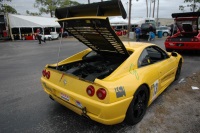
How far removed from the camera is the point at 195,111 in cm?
344

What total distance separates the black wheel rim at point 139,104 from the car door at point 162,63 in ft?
2.47

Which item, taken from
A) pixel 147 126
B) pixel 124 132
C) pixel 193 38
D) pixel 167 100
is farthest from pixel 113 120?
pixel 193 38

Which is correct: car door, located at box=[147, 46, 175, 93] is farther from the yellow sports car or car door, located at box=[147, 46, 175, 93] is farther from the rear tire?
the rear tire

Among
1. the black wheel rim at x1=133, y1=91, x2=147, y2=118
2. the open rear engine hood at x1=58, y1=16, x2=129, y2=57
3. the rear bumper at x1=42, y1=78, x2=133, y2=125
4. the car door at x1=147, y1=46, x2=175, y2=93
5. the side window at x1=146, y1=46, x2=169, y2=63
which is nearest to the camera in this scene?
the rear bumper at x1=42, y1=78, x2=133, y2=125

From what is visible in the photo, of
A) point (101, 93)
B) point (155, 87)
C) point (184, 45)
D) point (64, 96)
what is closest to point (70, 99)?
point (64, 96)

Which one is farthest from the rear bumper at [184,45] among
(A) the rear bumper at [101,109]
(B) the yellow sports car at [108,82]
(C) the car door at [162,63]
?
(A) the rear bumper at [101,109]

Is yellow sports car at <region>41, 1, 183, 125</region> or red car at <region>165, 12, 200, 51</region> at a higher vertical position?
red car at <region>165, 12, 200, 51</region>

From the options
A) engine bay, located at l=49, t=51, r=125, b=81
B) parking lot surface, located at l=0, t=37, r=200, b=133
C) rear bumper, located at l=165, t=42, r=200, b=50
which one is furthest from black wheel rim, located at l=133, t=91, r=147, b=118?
rear bumper, located at l=165, t=42, r=200, b=50

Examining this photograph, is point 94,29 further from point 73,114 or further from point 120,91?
point 73,114

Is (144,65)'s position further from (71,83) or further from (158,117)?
(71,83)

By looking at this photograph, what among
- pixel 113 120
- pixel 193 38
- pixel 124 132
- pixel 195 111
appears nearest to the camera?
pixel 113 120

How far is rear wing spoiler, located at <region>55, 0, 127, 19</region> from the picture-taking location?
2.61m

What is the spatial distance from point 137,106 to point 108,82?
81 centimetres

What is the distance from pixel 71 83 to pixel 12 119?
139 centimetres
